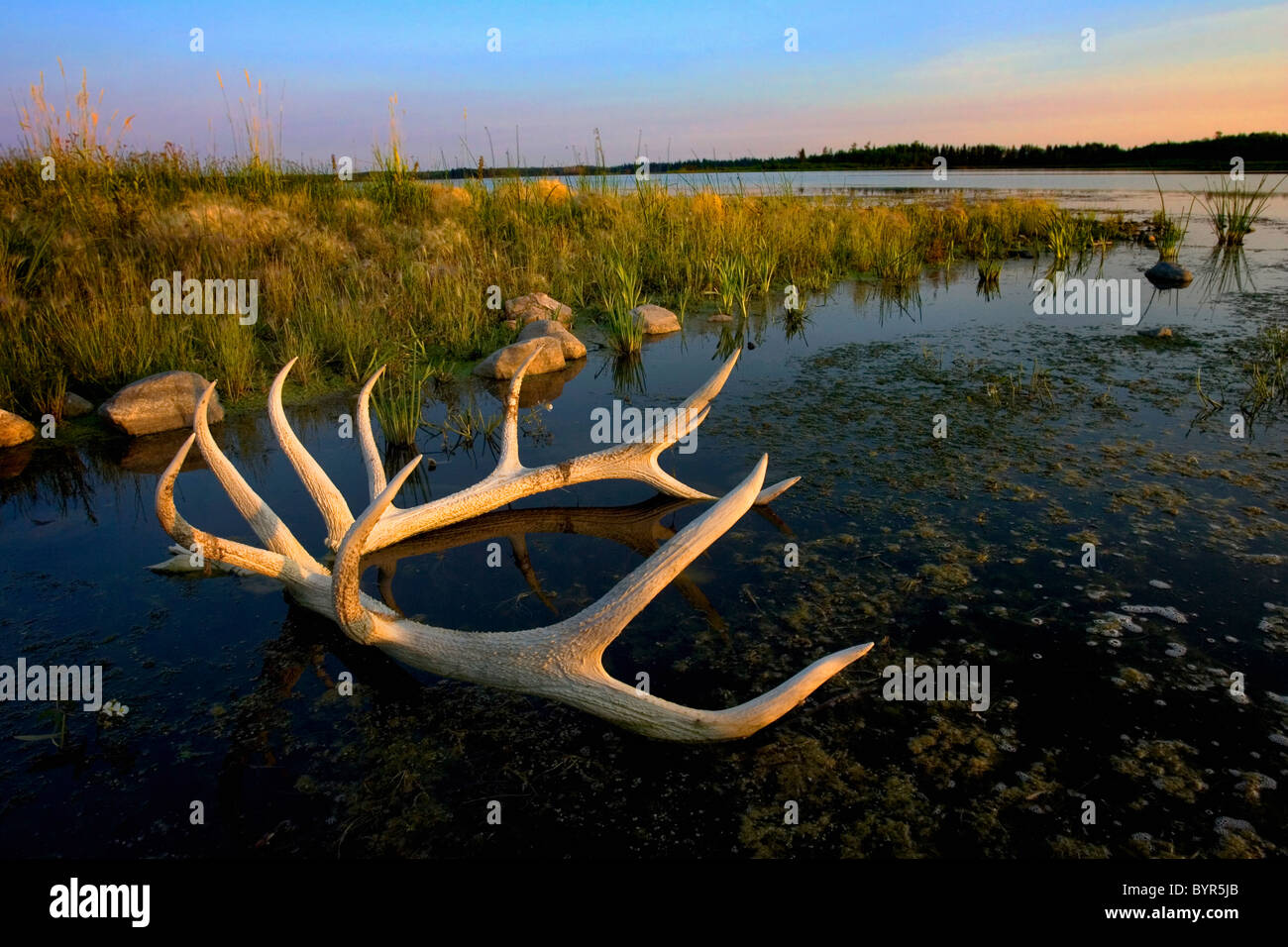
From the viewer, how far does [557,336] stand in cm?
724

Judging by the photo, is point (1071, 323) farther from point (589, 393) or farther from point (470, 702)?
point (470, 702)

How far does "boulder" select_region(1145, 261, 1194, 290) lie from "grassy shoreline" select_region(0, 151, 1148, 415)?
2499mm

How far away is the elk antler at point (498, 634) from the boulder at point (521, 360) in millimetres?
3265

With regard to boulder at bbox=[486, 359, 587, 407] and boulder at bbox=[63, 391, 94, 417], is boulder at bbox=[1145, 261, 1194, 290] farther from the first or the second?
boulder at bbox=[63, 391, 94, 417]

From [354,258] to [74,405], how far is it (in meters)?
4.30

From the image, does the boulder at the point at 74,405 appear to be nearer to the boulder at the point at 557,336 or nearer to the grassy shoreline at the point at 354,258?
the grassy shoreline at the point at 354,258

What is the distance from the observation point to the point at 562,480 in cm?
387

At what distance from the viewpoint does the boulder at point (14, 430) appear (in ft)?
16.4

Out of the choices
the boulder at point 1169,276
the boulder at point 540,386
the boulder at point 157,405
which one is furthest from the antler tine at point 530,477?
the boulder at point 1169,276

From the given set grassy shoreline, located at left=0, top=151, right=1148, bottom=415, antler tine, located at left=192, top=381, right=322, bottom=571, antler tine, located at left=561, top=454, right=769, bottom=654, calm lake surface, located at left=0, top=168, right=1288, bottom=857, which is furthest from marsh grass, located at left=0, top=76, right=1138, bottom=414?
antler tine, located at left=561, top=454, right=769, bottom=654

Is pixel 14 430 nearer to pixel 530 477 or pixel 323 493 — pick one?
pixel 323 493

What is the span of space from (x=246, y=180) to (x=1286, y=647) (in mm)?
11677

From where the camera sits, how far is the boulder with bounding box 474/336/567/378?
21.6 feet
